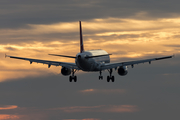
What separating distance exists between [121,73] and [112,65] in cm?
292

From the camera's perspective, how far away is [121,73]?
3295 inches

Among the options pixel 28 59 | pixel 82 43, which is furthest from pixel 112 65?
pixel 28 59

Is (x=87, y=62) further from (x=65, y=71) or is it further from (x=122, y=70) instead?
(x=122, y=70)

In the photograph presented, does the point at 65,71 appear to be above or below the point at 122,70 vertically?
above

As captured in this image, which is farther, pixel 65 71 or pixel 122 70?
pixel 122 70

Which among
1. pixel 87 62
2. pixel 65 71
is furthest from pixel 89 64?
pixel 65 71

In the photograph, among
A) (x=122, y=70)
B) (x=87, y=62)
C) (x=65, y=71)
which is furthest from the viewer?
(x=122, y=70)

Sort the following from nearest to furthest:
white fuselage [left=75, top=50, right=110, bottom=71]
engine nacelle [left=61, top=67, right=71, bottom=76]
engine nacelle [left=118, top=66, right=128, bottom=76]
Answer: white fuselage [left=75, top=50, right=110, bottom=71], engine nacelle [left=61, top=67, right=71, bottom=76], engine nacelle [left=118, top=66, right=128, bottom=76]

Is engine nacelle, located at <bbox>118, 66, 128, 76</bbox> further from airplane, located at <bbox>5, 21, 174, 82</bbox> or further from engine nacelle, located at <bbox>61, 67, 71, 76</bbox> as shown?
engine nacelle, located at <bbox>61, 67, 71, 76</bbox>

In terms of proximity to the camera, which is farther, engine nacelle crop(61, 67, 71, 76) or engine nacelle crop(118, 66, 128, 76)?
engine nacelle crop(118, 66, 128, 76)

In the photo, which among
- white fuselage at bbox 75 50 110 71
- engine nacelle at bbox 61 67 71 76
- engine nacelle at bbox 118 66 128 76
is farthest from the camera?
engine nacelle at bbox 118 66 128 76

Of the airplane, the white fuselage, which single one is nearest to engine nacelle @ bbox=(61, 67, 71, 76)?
the airplane

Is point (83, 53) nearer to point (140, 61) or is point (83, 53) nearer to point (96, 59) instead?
point (96, 59)

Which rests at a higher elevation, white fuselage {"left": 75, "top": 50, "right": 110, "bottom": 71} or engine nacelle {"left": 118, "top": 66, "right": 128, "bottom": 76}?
white fuselage {"left": 75, "top": 50, "right": 110, "bottom": 71}
